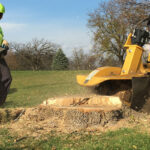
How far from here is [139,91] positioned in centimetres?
528

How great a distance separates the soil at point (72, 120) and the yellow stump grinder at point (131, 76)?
17.1 inches

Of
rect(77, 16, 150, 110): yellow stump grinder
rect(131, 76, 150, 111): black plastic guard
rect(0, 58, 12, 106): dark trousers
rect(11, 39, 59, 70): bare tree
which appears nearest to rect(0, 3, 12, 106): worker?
rect(0, 58, 12, 106): dark trousers

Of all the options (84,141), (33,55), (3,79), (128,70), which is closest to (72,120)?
(84,141)

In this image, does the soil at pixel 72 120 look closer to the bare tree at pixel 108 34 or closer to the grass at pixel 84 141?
the grass at pixel 84 141

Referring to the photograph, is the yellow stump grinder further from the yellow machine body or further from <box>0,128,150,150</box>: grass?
<box>0,128,150,150</box>: grass

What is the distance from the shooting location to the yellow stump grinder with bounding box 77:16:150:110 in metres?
5.21

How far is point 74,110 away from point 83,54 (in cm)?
4251

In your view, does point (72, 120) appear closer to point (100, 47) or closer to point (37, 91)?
point (37, 91)

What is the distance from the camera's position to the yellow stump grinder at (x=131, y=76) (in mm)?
5215

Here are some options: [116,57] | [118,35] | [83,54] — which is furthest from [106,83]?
[83,54]

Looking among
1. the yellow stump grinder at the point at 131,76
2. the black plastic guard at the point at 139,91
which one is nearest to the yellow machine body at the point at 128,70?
the yellow stump grinder at the point at 131,76

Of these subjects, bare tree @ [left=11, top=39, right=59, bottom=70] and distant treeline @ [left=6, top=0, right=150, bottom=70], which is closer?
distant treeline @ [left=6, top=0, right=150, bottom=70]

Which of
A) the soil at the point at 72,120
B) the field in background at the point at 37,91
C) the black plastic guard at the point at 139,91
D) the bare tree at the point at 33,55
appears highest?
the black plastic guard at the point at 139,91

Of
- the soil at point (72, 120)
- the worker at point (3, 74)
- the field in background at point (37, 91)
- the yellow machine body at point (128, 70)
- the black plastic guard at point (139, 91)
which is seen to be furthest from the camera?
the field in background at point (37, 91)
